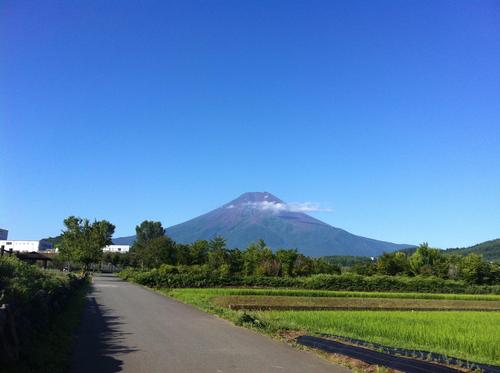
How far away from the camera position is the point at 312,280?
49250 mm

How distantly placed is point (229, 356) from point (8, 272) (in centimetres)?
548

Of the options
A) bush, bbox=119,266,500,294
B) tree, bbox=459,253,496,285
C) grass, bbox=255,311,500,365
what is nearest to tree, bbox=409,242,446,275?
tree, bbox=459,253,496,285

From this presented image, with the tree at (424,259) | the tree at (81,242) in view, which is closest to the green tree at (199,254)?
the tree at (81,242)

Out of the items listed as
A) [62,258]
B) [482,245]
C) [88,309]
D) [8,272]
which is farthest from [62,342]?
[482,245]

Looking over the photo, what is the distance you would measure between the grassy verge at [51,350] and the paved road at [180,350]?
0.24m

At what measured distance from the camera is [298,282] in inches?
1937

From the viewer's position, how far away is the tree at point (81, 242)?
50656 millimetres

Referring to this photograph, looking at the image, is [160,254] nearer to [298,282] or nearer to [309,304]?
[298,282]

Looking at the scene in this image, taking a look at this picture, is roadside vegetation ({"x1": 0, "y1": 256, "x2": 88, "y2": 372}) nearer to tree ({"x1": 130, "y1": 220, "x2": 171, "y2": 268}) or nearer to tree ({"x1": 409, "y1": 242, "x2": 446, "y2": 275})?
tree ({"x1": 130, "y1": 220, "x2": 171, "y2": 268})

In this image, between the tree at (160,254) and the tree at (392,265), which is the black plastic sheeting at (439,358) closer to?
the tree at (160,254)

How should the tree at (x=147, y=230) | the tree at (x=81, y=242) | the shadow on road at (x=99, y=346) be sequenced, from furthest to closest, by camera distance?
the tree at (x=147, y=230) → the tree at (x=81, y=242) → the shadow on road at (x=99, y=346)

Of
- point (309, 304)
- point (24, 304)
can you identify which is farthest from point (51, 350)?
point (309, 304)

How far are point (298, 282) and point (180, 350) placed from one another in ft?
133

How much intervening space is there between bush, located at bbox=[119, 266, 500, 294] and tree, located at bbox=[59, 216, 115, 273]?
5370 mm
